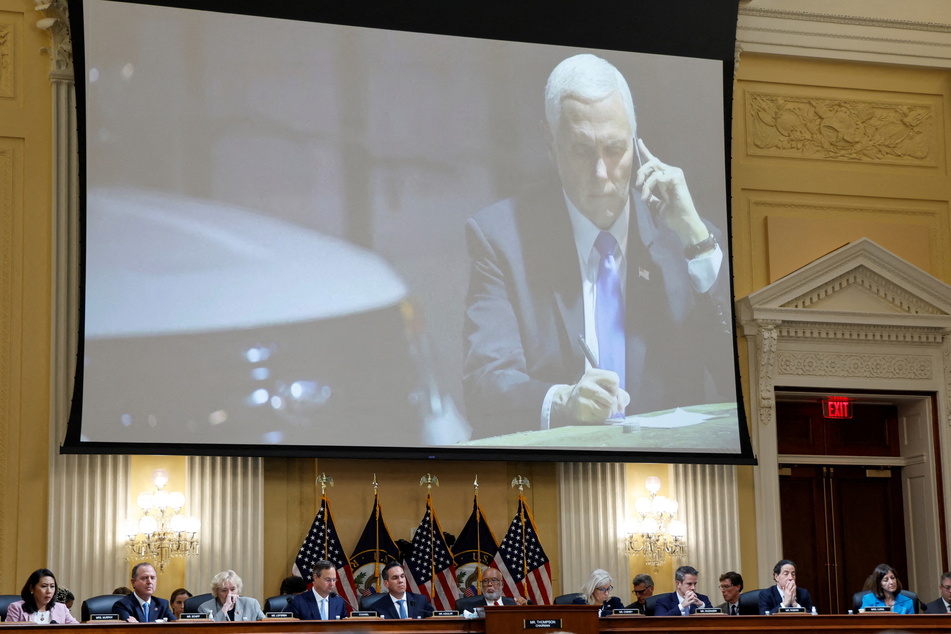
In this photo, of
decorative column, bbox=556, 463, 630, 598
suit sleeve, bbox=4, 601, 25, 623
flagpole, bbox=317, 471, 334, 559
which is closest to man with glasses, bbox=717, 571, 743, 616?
decorative column, bbox=556, 463, 630, 598

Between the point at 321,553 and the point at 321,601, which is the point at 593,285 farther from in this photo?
the point at 321,601

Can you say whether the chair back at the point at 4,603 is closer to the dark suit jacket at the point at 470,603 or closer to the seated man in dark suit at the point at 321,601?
the seated man in dark suit at the point at 321,601

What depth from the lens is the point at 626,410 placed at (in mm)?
11219

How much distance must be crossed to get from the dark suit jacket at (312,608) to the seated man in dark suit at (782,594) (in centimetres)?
290

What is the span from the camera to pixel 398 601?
9.52m

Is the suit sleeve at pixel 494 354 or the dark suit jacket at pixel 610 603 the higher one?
the suit sleeve at pixel 494 354

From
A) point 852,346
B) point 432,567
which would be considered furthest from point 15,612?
point 852,346

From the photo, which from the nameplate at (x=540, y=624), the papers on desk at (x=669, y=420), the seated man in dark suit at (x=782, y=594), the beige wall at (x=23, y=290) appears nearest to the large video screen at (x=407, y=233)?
the papers on desk at (x=669, y=420)

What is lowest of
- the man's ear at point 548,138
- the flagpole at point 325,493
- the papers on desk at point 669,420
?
the flagpole at point 325,493

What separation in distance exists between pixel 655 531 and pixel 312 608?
11.4 ft

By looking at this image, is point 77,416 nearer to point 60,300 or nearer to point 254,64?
point 60,300

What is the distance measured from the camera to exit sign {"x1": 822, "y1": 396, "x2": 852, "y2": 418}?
12.5m

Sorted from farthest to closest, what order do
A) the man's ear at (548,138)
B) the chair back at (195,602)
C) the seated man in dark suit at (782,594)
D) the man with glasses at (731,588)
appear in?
the man's ear at (548,138) < the man with glasses at (731,588) < the seated man in dark suit at (782,594) < the chair back at (195,602)

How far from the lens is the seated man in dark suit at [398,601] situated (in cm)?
928
